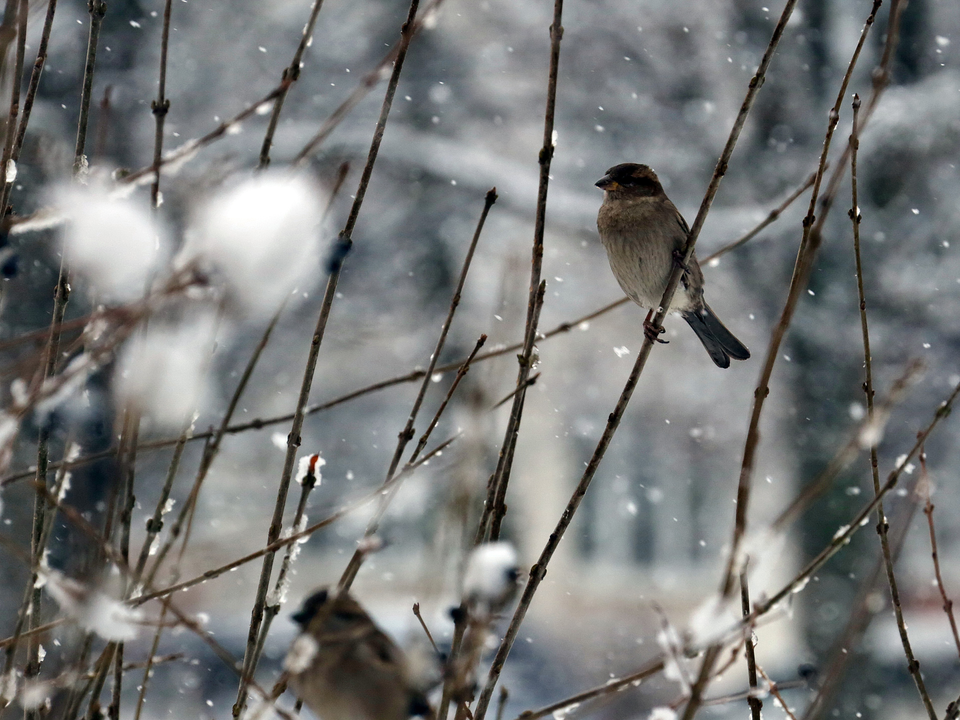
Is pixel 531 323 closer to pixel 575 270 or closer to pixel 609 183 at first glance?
pixel 609 183

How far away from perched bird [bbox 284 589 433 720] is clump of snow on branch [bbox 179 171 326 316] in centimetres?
40

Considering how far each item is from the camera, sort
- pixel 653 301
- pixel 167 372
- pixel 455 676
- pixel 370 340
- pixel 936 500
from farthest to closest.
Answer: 1. pixel 370 340
2. pixel 936 500
3. pixel 653 301
4. pixel 167 372
5. pixel 455 676

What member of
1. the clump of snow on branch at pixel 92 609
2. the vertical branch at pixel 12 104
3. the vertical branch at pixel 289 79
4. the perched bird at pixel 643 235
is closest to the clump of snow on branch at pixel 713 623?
the clump of snow on branch at pixel 92 609

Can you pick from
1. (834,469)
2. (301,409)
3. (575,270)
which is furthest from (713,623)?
(575,270)

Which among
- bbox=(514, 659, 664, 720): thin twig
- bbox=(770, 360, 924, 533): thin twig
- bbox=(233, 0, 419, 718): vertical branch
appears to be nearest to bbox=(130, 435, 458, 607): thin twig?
bbox=(233, 0, 419, 718): vertical branch

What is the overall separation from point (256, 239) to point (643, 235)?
6.80 ft

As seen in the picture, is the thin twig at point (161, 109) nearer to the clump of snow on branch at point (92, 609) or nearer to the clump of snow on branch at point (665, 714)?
the clump of snow on branch at point (92, 609)

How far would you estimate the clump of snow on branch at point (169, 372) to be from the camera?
88 cm

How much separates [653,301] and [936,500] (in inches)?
218

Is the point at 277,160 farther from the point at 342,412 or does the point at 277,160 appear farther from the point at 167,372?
the point at 167,372

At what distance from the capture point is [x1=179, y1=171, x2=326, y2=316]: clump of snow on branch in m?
0.76

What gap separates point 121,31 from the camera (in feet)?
20.0

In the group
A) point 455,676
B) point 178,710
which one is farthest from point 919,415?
point 455,676

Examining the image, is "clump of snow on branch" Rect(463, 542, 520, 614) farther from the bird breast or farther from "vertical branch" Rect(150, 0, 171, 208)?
the bird breast
